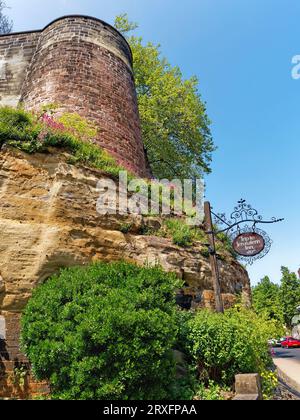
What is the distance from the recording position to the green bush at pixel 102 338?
3.96 metres

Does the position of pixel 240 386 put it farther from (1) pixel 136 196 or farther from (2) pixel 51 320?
(1) pixel 136 196

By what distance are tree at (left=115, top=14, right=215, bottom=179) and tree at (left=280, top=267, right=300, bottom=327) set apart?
81.7ft

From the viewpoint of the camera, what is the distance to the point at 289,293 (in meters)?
39.0

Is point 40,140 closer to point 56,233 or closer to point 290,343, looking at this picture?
point 56,233

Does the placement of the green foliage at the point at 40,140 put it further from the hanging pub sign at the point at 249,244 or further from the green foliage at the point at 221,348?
the green foliage at the point at 221,348

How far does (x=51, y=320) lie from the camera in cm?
448

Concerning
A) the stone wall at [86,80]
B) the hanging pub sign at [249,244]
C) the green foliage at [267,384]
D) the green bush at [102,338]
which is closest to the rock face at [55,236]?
the green bush at [102,338]

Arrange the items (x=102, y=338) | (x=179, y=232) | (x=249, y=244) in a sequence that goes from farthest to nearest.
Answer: (x=179, y=232) < (x=249, y=244) < (x=102, y=338)

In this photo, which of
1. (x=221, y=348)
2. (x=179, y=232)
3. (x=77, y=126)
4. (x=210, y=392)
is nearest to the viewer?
(x=210, y=392)

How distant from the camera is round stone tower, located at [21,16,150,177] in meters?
10.9

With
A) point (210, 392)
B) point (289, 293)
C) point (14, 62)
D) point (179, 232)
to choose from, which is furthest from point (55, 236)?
point (289, 293)

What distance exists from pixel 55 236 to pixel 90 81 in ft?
23.8
